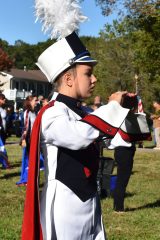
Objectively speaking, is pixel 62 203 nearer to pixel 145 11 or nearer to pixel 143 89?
pixel 145 11

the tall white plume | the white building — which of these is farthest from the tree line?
the white building

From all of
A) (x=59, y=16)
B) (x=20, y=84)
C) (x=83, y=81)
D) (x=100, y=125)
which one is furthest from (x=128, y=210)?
(x=20, y=84)

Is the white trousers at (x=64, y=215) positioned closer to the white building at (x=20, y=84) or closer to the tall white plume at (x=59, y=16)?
the tall white plume at (x=59, y=16)

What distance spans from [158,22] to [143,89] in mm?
25837

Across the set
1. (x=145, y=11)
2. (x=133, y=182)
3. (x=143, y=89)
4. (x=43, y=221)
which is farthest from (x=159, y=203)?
(x=143, y=89)

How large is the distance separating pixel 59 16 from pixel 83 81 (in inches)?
23.8

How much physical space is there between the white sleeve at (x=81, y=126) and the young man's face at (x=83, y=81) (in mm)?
212

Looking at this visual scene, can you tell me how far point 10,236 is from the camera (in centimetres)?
591

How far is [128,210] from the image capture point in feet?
25.4

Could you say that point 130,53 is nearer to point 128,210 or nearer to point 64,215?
point 128,210

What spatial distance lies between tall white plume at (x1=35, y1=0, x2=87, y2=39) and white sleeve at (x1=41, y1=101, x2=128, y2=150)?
747 mm

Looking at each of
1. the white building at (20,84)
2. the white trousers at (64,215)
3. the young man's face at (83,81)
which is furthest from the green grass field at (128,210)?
the white building at (20,84)

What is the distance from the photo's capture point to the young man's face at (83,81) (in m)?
3.08

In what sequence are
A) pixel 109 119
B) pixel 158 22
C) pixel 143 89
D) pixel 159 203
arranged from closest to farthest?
pixel 109 119, pixel 159 203, pixel 158 22, pixel 143 89
